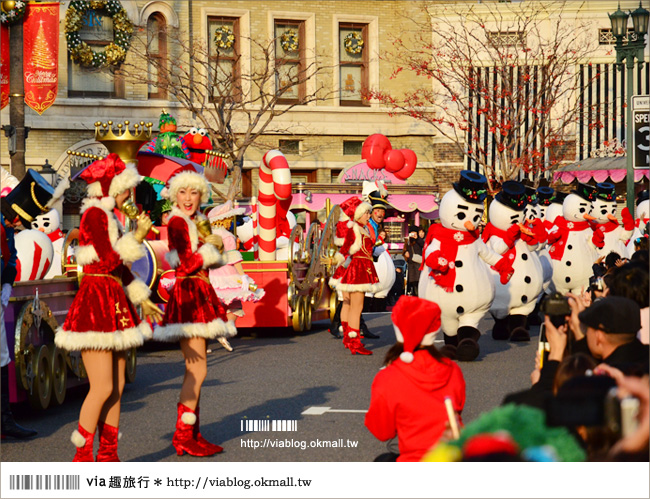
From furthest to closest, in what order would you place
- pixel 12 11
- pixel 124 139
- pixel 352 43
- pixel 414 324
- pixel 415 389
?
pixel 352 43
pixel 12 11
pixel 124 139
pixel 414 324
pixel 415 389

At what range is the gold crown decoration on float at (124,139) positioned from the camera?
11.1 metres

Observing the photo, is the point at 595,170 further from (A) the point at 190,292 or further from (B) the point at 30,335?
(A) the point at 190,292

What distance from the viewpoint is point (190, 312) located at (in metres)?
5.82

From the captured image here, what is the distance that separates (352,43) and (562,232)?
592 inches

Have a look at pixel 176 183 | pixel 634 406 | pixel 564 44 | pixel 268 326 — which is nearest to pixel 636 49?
pixel 268 326

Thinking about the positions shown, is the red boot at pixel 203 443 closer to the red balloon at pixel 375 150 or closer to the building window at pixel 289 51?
the red balloon at pixel 375 150

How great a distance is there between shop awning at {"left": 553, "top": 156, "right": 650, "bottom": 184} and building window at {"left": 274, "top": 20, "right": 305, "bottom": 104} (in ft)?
22.9

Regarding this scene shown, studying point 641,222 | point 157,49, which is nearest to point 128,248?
point 641,222

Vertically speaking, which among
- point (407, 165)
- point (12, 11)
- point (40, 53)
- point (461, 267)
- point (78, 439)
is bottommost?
point (78, 439)

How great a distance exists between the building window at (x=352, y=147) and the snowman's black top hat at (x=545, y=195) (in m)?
12.6

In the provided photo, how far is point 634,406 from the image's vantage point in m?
2.12

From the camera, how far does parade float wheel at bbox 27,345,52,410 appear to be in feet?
22.8

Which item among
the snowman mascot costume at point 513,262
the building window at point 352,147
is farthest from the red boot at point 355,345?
the building window at point 352,147

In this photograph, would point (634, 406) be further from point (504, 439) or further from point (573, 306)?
point (573, 306)
